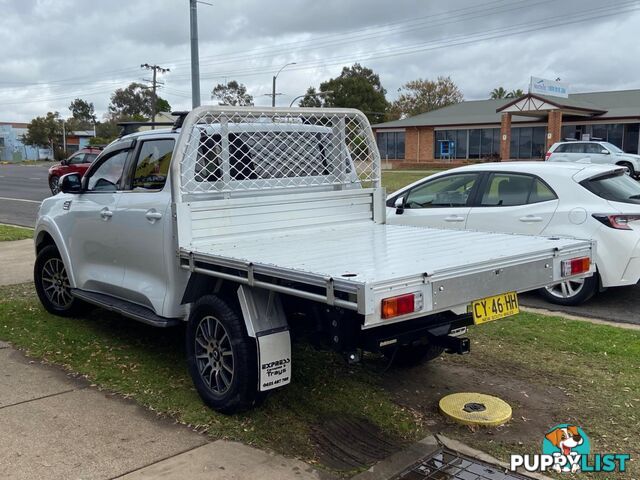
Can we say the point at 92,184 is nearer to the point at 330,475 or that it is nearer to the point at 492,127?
the point at 330,475

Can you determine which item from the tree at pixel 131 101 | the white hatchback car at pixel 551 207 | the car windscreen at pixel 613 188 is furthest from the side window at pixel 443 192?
the tree at pixel 131 101

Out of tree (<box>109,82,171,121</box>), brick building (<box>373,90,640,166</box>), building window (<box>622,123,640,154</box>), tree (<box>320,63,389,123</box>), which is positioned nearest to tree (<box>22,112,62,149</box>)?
tree (<box>109,82,171,121</box>)

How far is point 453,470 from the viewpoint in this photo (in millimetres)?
3574

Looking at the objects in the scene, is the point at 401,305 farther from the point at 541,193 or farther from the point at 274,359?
the point at 541,193

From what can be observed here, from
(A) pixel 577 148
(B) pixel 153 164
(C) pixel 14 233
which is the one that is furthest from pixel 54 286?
(A) pixel 577 148

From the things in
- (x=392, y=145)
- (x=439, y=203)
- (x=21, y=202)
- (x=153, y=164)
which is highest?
(x=392, y=145)

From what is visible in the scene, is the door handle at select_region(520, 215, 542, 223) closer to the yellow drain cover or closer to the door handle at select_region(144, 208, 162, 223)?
the yellow drain cover

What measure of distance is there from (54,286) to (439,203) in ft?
14.8

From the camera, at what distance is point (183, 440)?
3.86 meters

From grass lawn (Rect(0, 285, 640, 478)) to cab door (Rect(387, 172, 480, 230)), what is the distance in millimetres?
1599

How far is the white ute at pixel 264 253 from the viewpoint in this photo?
139 inches

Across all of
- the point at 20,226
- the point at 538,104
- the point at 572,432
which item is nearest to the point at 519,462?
the point at 572,432

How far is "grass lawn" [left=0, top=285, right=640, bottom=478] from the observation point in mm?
4004

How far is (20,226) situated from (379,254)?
12881 millimetres
